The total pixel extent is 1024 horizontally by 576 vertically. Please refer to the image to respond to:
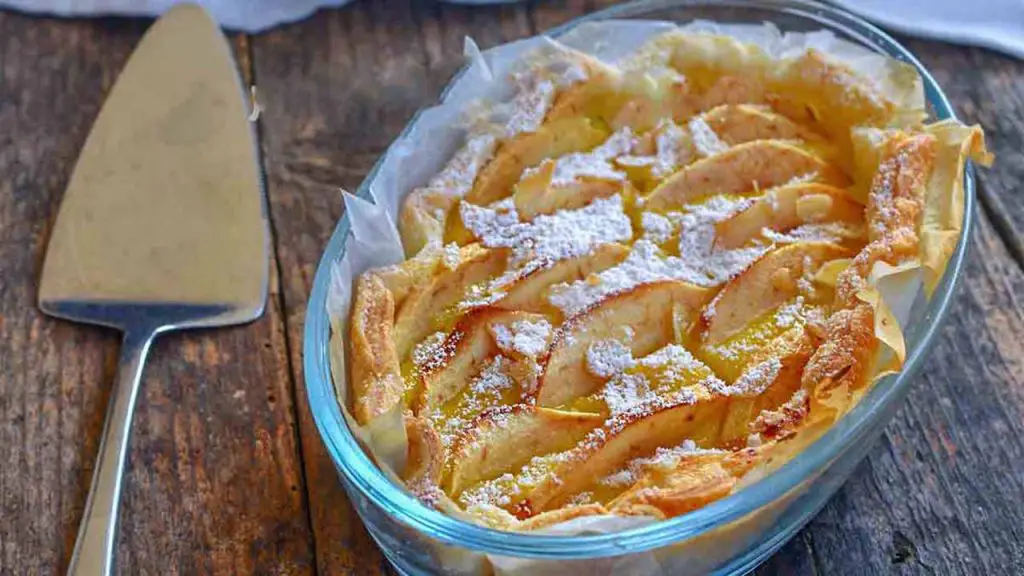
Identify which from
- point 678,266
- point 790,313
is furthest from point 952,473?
point 678,266

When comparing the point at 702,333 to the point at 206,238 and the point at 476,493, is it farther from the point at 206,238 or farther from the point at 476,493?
the point at 206,238

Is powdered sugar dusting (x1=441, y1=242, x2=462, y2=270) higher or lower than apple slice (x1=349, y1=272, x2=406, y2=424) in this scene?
higher

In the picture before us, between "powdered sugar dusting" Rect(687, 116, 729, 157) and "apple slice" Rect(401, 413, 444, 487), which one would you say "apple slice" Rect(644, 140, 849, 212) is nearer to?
"powdered sugar dusting" Rect(687, 116, 729, 157)

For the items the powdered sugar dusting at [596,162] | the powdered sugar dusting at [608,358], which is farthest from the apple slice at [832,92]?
the powdered sugar dusting at [608,358]

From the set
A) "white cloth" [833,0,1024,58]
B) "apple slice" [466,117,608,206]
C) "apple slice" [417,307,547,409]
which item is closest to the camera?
"apple slice" [417,307,547,409]

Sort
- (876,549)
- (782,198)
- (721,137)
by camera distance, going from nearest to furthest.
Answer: (876,549), (782,198), (721,137)

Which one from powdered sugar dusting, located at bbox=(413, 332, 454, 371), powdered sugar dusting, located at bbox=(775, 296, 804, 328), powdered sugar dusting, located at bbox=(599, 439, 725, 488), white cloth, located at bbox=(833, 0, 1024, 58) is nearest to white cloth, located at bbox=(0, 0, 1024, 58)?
white cloth, located at bbox=(833, 0, 1024, 58)

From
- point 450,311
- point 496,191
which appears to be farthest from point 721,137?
point 450,311
